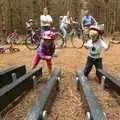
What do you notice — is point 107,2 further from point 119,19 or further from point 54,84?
point 54,84

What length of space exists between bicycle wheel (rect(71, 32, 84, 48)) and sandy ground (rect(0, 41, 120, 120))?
4.06 feet

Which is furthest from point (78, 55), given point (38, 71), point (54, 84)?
point (54, 84)

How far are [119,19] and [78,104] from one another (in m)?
17.2

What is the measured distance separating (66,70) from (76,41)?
303 inches

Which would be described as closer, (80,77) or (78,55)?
(80,77)

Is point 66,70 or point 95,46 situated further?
point 66,70

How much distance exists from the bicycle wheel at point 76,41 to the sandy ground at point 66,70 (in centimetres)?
124

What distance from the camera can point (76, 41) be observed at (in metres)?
18.2

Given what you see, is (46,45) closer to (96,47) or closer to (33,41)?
(96,47)

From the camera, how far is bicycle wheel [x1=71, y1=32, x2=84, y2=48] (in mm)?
17461

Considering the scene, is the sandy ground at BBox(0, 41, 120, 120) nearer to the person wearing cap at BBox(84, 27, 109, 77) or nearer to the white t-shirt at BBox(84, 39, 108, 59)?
the person wearing cap at BBox(84, 27, 109, 77)

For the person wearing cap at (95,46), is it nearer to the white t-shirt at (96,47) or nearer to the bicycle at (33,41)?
the white t-shirt at (96,47)

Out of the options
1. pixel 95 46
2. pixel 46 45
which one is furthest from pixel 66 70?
pixel 95 46

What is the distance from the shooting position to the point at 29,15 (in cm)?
2248
